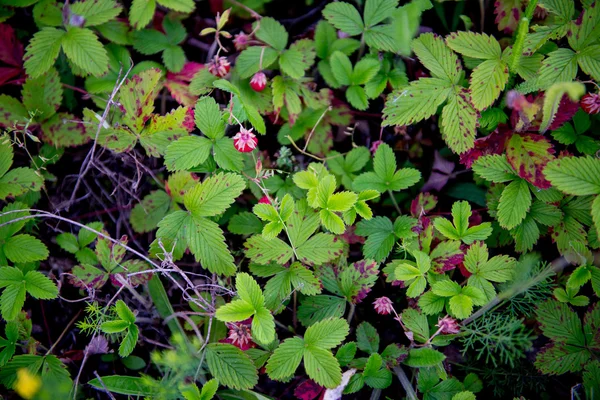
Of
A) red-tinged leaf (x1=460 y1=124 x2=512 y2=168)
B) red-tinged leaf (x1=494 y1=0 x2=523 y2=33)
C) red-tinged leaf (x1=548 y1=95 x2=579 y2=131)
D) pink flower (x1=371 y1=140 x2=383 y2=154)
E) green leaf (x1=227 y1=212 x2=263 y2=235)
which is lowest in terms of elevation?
green leaf (x1=227 y1=212 x2=263 y2=235)

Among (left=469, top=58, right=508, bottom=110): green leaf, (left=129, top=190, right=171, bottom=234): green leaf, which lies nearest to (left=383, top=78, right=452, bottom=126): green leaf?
(left=469, top=58, right=508, bottom=110): green leaf

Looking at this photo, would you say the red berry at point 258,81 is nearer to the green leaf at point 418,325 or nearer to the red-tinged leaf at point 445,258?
the red-tinged leaf at point 445,258

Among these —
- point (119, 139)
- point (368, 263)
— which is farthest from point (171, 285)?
point (368, 263)

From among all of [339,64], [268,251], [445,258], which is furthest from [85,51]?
[445,258]

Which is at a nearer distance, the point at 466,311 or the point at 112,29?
the point at 466,311

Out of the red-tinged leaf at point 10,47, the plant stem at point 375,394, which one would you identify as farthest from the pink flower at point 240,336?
the red-tinged leaf at point 10,47

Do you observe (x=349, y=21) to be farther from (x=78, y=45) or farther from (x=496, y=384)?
(x=496, y=384)

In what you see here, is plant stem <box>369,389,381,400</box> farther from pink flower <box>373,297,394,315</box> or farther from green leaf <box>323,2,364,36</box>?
green leaf <box>323,2,364,36</box>
